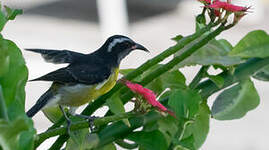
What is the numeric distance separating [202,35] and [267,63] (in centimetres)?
11

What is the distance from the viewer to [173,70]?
84 cm

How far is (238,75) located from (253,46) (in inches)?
1.8

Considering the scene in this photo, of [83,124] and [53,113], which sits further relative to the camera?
[53,113]

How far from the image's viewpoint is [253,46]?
837 millimetres

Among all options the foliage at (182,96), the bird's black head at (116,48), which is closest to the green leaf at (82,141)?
the foliage at (182,96)

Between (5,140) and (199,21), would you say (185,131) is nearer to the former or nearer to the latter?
(199,21)

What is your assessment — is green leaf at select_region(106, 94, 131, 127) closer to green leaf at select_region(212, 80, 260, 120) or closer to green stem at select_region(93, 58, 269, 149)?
green stem at select_region(93, 58, 269, 149)

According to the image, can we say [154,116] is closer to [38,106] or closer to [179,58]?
[179,58]

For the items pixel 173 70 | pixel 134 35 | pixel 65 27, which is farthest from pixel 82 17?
pixel 173 70

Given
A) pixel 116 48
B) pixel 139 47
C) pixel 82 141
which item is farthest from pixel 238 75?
pixel 116 48

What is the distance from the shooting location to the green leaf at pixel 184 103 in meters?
0.75

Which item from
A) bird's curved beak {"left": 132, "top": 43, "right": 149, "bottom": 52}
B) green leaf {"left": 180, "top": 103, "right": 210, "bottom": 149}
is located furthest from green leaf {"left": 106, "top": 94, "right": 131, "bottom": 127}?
bird's curved beak {"left": 132, "top": 43, "right": 149, "bottom": 52}

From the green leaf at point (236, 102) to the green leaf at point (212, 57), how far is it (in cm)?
4

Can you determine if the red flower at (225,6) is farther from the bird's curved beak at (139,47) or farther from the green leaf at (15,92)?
the bird's curved beak at (139,47)
